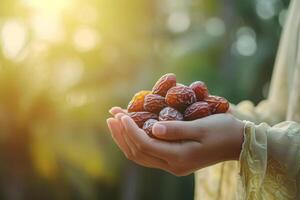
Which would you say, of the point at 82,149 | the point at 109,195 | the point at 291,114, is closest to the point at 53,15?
the point at 82,149

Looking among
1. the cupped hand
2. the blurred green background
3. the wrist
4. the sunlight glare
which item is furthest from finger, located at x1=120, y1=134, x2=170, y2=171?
the sunlight glare

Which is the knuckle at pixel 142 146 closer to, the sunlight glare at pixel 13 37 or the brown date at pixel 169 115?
the brown date at pixel 169 115

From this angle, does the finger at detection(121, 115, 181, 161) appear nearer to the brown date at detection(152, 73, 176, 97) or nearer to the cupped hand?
the cupped hand

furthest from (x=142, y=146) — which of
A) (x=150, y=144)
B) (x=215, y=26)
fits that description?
(x=215, y=26)

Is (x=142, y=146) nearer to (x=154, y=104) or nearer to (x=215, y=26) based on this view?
(x=154, y=104)

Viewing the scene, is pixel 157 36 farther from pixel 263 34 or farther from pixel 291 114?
pixel 291 114

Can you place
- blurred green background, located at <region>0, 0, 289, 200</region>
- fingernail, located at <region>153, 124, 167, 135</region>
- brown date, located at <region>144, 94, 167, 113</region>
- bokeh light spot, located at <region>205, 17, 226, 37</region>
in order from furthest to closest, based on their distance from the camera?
bokeh light spot, located at <region>205, 17, 226, 37</region> → blurred green background, located at <region>0, 0, 289, 200</region> → brown date, located at <region>144, 94, 167, 113</region> → fingernail, located at <region>153, 124, 167, 135</region>

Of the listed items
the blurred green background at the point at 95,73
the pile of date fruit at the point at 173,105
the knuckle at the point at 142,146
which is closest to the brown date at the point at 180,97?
the pile of date fruit at the point at 173,105
